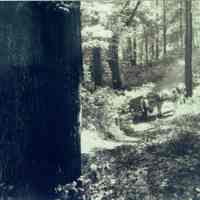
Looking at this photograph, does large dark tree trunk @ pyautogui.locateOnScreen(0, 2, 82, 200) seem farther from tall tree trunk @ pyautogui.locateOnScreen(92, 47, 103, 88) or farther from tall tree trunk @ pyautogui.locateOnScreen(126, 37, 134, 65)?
tall tree trunk @ pyautogui.locateOnScreen(126, 37, 134, 65)

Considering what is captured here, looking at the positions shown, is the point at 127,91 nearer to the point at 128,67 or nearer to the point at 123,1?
the point at 123,1

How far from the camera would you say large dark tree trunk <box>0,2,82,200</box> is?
4.66 meters

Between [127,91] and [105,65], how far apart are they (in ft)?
17.8

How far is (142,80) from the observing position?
3553 cm

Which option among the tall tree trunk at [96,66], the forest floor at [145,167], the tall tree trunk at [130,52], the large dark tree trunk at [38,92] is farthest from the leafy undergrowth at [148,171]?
the tall tree trunk at [130,52]

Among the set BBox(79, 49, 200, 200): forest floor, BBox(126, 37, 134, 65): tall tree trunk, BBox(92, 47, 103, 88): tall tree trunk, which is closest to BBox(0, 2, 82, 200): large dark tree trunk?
BBox(79, 49, 200, 200): forest floor

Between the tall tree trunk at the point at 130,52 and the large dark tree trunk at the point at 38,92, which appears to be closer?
the large dark tree trunk at the point at 38,92

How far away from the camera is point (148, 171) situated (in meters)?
8.33

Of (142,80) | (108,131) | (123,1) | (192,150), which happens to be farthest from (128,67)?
(192,150)

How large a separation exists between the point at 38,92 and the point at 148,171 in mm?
4334

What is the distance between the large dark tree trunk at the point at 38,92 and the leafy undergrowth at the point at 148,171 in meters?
1.46

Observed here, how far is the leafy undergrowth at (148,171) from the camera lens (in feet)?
23.1

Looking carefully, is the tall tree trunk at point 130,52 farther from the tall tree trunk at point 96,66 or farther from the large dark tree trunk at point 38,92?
the large dark tree trunk at point 38,92

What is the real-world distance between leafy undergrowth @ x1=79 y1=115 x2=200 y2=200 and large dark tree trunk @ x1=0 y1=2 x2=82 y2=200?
146 cm
